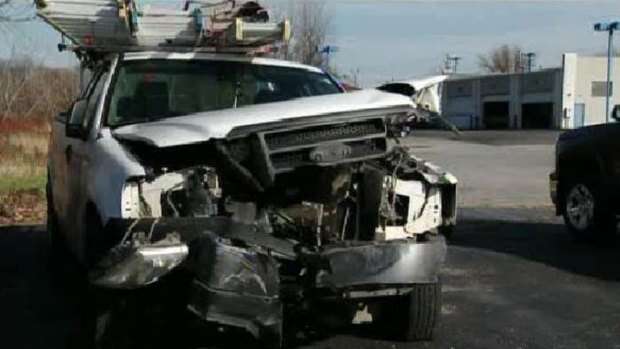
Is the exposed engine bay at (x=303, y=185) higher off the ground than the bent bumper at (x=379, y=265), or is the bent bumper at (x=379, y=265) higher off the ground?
the exposed engine bay at (x=303, y=185)

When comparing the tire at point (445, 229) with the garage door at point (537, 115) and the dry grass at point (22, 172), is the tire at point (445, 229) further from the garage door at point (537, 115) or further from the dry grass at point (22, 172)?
the garage door at point (537, 115)

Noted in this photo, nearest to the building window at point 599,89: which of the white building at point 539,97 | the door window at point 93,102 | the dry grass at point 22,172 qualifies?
the white building at point 539,97

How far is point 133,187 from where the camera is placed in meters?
5.14

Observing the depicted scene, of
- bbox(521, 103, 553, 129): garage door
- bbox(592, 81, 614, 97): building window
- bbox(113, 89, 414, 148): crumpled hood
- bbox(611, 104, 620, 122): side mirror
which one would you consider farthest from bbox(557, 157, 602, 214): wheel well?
bbox(592, 81, 614, 97): building window

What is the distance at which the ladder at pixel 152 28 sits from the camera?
738 centimetres

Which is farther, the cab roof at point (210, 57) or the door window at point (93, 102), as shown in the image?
the cab roof at point (210, 57)

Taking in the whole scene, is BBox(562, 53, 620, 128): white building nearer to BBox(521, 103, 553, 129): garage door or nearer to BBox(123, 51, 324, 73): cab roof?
BBox(521, 103, 553, 129): garage door

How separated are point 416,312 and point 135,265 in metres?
2.10

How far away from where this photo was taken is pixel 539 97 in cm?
8406

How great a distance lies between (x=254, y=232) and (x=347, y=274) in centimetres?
56

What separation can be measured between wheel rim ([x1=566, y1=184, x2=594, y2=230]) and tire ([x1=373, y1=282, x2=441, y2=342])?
16.5 feet

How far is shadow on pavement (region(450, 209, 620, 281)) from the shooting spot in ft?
30.0

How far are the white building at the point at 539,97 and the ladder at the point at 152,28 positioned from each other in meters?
72.9

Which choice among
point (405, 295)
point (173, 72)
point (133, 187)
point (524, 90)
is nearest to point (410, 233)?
point (405, 295)
